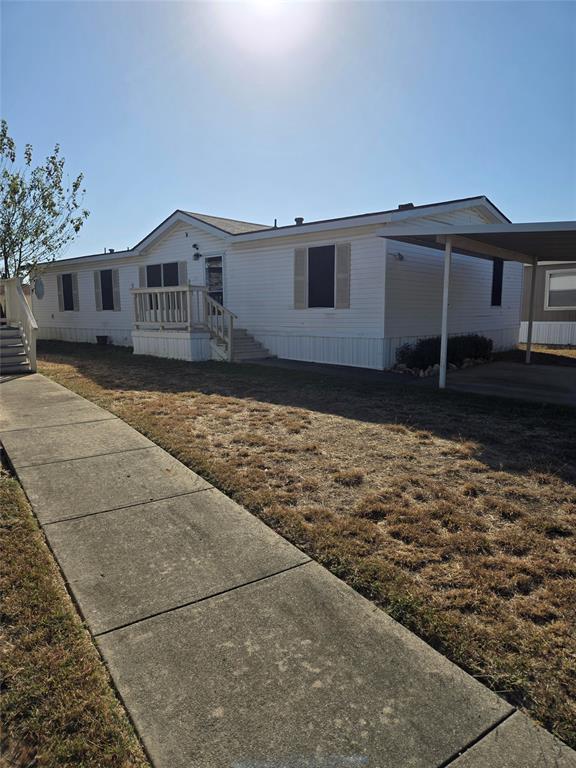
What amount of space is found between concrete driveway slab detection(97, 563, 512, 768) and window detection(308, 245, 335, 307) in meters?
9.76

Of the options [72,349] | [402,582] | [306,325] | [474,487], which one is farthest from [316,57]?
[72,349]

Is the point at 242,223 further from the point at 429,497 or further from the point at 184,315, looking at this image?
the point at 429,497

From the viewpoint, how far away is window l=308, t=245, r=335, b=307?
11.6 metres

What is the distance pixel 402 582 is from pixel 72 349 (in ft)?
51.8

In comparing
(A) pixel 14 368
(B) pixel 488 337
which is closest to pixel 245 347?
(A) pixel 14 368

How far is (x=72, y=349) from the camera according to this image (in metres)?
16.4

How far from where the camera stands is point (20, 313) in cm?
1172

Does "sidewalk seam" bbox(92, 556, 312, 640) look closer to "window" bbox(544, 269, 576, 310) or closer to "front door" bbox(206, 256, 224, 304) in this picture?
"front door" bbox(206, 256, 224, 304)

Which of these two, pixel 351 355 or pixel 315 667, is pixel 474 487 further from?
pixel 351 355

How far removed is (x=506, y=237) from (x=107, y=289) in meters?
14.0

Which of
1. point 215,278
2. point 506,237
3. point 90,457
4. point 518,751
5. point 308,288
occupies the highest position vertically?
point 506,237

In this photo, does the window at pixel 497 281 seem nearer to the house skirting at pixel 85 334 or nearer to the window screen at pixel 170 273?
the window screen at pixel 170 273

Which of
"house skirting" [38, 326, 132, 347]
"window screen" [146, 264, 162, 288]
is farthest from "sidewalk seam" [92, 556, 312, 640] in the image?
"house skirting" [38, 326, 132, 347]

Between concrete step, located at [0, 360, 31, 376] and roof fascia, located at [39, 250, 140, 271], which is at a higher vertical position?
roof fascia, located at [39, 250, 140, 271]
